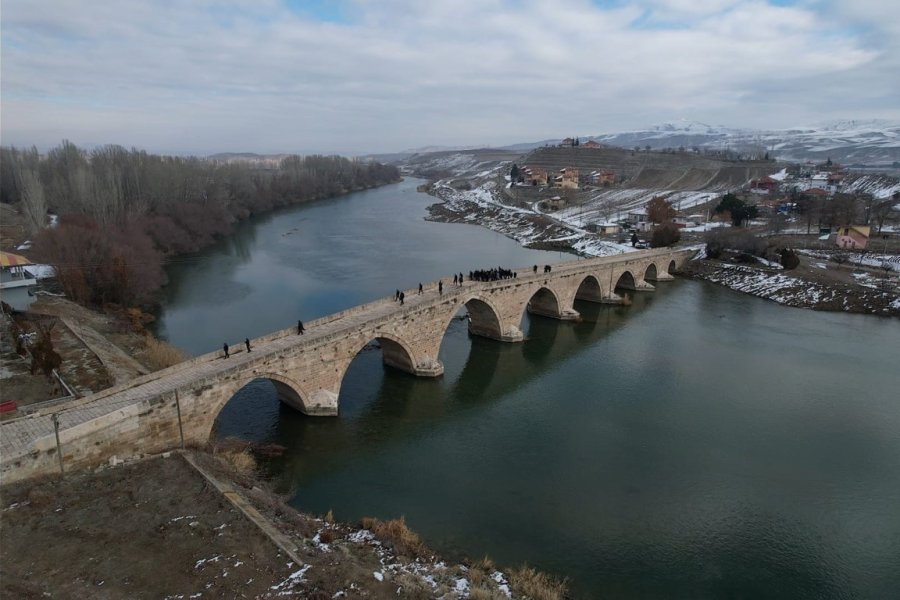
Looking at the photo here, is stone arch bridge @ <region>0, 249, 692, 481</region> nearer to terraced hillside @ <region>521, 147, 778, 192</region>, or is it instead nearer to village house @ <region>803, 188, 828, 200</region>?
village house @ <region>803, 188, 828, 200</region>

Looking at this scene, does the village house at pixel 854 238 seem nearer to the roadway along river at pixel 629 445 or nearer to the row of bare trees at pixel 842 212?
the row of bare trees at pixel 842 212

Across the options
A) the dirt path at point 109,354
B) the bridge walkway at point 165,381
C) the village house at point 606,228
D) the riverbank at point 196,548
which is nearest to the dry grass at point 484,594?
the riverbank at point 196,548

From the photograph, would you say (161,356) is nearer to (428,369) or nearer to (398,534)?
(428,369)

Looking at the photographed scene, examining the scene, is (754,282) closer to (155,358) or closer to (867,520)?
(867,520)

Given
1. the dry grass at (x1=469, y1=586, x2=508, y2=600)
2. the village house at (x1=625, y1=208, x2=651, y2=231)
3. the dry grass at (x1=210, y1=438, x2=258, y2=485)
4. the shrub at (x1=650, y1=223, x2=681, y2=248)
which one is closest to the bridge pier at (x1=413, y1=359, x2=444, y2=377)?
the dry grass at (x1=210, y1=438, x2=258, y2=485)

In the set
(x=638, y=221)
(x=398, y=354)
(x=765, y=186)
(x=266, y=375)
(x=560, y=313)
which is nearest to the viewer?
(x=266, y=375)

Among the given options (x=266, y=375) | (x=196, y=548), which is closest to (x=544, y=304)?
(x=266, y=375)

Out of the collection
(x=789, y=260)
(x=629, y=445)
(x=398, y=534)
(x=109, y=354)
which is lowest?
(x=629, y=445)

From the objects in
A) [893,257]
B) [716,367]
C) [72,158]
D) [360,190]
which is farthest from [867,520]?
[360,190]
